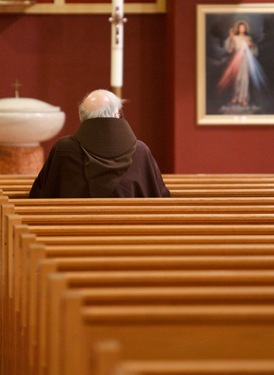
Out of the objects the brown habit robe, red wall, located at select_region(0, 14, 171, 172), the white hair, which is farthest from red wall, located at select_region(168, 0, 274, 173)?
the brown habit robe

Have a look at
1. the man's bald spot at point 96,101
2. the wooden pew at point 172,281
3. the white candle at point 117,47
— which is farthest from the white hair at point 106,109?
the white candle at point 117,47

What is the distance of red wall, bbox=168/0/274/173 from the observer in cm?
889

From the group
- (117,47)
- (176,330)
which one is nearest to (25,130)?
(117,47)

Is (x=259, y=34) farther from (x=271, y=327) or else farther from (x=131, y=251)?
(x=271, y=327)

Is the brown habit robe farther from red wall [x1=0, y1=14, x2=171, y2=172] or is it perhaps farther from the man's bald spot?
red wall [x1=0, y1=14, x2=171, y2=172]

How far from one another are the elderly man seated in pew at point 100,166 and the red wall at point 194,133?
3.76m

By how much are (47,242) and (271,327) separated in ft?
3.62

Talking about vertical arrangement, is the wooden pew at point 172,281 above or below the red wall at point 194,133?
below

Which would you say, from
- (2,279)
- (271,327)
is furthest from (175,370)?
(2,279)

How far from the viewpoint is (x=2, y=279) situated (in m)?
3.77

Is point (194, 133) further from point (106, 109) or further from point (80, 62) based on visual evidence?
point (106, 109)

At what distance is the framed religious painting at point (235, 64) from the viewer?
8891mm

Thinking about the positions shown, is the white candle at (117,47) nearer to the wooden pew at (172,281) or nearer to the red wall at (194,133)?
the red wall at (194,133)

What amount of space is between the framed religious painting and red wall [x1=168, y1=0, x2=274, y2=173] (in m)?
0.07
